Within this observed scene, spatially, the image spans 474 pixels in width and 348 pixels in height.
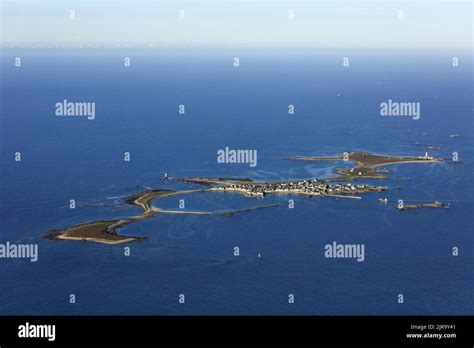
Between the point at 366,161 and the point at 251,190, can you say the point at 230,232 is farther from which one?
the point at 366,161

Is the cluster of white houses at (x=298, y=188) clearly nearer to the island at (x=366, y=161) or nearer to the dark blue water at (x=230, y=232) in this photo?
the dark blue water at (x=230, y=232)

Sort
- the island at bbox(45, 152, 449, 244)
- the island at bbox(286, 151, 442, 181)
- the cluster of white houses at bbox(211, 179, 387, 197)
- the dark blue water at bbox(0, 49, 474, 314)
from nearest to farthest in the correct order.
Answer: the dark blue water at bbox(0, 49, 474, 314), the island at bbox(45, 152, 449, 244), the cluster of white houses at bbox(211, 179, 387, 197), the island at bbox(286, 151, 442, 181)

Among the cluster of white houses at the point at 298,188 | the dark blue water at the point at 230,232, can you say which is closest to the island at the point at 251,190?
the cluster of white houses at the point at 298,188

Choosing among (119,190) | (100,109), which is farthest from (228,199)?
(100,109)

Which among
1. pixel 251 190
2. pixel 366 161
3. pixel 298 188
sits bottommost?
pixel 251 190

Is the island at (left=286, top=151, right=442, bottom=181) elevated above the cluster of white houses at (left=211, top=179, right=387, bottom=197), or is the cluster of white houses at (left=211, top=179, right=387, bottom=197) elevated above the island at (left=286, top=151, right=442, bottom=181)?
the island at (left=286, top=151, right=442, bottom=181)

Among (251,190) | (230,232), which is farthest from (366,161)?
(230,232)

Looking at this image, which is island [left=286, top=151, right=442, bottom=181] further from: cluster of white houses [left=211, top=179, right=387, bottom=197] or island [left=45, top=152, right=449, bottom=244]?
cluster of white houses [left=211, top=179, right=387, bottom=197]

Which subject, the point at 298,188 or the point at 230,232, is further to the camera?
the point at 298,188

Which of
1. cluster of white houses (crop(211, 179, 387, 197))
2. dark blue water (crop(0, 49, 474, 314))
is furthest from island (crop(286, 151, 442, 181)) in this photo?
cluster of white houses (crop(211, 179, 387, 197))
